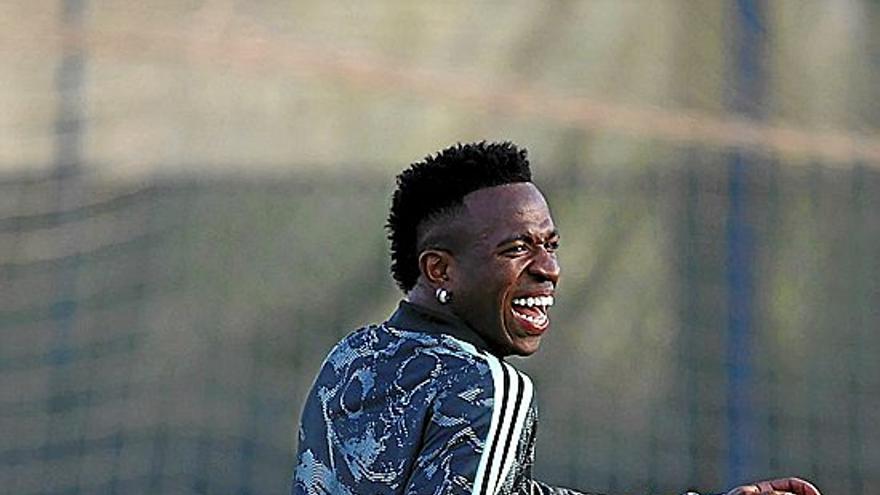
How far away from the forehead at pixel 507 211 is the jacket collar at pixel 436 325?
138mm

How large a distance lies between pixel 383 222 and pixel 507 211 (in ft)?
9.91

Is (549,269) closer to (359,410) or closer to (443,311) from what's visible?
(443,311)

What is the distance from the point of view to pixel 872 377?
5797 millimetres

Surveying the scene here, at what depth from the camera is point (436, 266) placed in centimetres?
285

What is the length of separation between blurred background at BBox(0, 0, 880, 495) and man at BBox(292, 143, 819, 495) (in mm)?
2803

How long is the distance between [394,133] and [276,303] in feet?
2.06

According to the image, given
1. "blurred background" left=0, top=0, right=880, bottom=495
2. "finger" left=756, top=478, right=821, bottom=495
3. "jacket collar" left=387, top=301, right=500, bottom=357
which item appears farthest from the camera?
"blurred background" left=0, top=0, right=880, bottom=495

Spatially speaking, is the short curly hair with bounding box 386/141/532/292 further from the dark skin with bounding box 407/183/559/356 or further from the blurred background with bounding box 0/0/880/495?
the blurred background with bounding box 0/0/880/495

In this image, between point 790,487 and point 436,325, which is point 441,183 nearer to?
point 436,325

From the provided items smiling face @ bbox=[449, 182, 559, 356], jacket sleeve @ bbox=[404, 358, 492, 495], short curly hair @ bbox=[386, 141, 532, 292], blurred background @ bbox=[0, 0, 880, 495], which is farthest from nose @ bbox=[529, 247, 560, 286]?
blurred background @ bbox=[0, 0, 880, 495]

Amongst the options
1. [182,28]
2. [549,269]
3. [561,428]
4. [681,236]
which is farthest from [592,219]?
[549,269]

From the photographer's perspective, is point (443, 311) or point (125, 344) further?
point (125, 344)

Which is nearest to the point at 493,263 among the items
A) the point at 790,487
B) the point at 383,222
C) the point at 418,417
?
the point at 418,417

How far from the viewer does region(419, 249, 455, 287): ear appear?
9.30 ft
